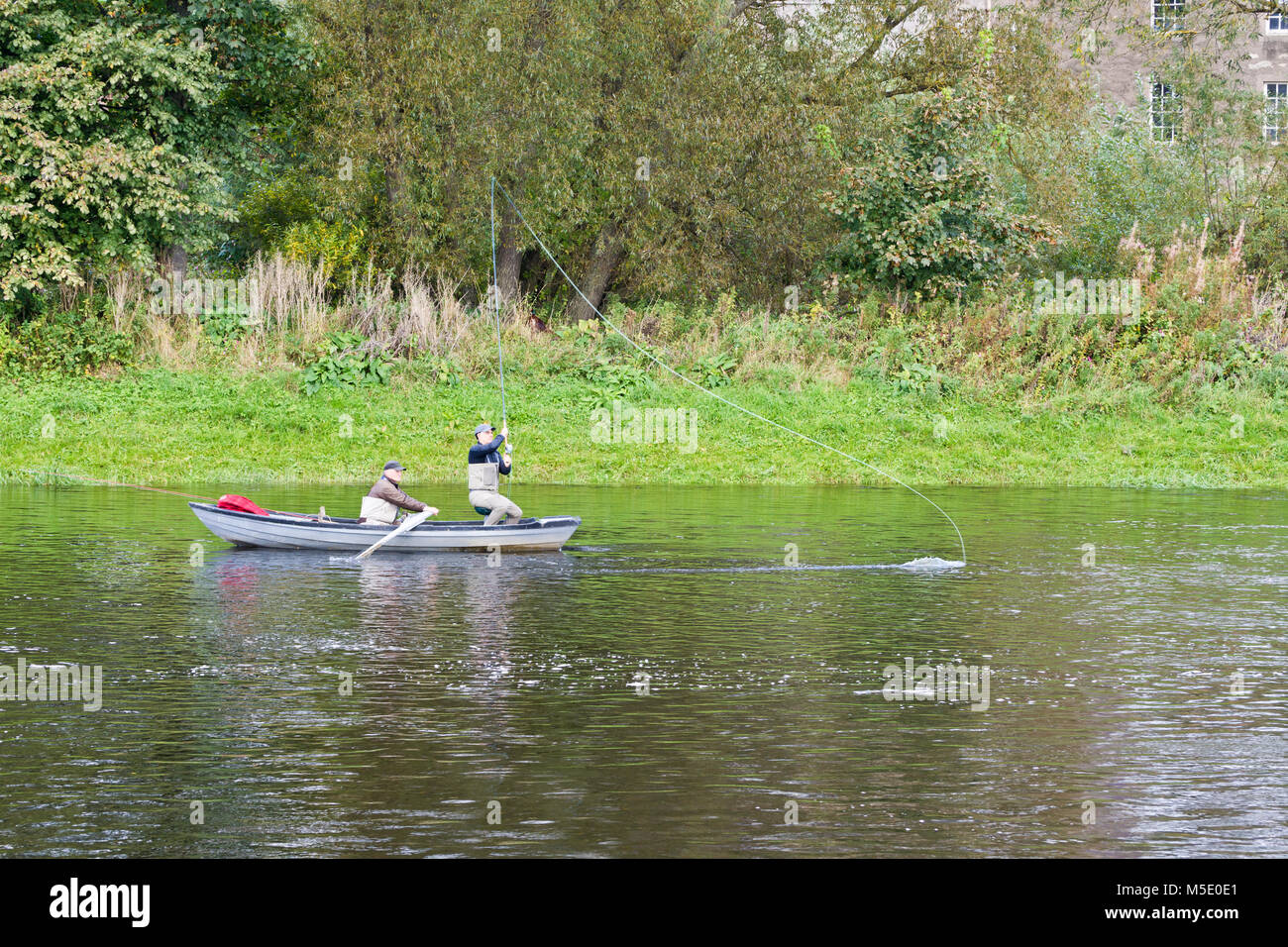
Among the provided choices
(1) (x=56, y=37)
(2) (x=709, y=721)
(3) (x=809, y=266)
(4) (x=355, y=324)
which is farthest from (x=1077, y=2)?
(2) (x=709, y=721)

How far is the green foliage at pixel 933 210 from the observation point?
38375 mm

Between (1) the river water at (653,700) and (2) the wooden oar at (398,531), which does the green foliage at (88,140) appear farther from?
(2) the wooden oar at (398,531)

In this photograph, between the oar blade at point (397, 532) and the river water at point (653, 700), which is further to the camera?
the oar blade at point (397, 532)

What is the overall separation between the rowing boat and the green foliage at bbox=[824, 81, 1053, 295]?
18.8 meters

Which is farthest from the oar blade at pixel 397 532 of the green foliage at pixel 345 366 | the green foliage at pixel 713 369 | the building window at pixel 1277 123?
the building window at pixel 1277 123
